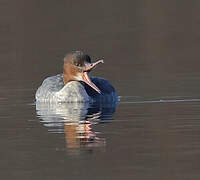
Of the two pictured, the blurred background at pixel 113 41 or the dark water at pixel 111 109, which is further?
the blurred background at pixel 113 41

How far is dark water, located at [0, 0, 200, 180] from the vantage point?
12.0 metres

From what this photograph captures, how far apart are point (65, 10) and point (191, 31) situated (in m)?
9.64

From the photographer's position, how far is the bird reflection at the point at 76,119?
13.6m

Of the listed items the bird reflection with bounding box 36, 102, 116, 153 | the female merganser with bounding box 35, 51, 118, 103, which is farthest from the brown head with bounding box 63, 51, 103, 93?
the bird reflection with bounding box 36, 102, 116, 153

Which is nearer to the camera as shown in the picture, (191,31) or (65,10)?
(191,31)

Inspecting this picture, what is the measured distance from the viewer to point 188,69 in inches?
831

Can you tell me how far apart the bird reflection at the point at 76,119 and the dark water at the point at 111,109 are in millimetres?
15

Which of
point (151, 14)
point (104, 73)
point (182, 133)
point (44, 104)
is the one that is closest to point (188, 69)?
point (104, 73)

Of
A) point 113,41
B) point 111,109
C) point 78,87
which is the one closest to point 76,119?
point 111,109

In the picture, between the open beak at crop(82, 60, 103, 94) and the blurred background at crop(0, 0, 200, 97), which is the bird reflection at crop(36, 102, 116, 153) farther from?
the blurred background at crop(0, 0, 200, 97)

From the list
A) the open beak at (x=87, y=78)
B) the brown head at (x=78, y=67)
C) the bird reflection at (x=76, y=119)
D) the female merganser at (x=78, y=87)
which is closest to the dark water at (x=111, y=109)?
the bird reflection at (x=76, y=119)

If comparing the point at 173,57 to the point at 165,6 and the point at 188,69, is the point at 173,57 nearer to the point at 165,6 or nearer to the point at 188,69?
the point at 188,69

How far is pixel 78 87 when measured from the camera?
18.6 meters

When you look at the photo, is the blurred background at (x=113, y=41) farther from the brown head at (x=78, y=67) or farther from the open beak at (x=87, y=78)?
the brown head at (x=78, y=67)
